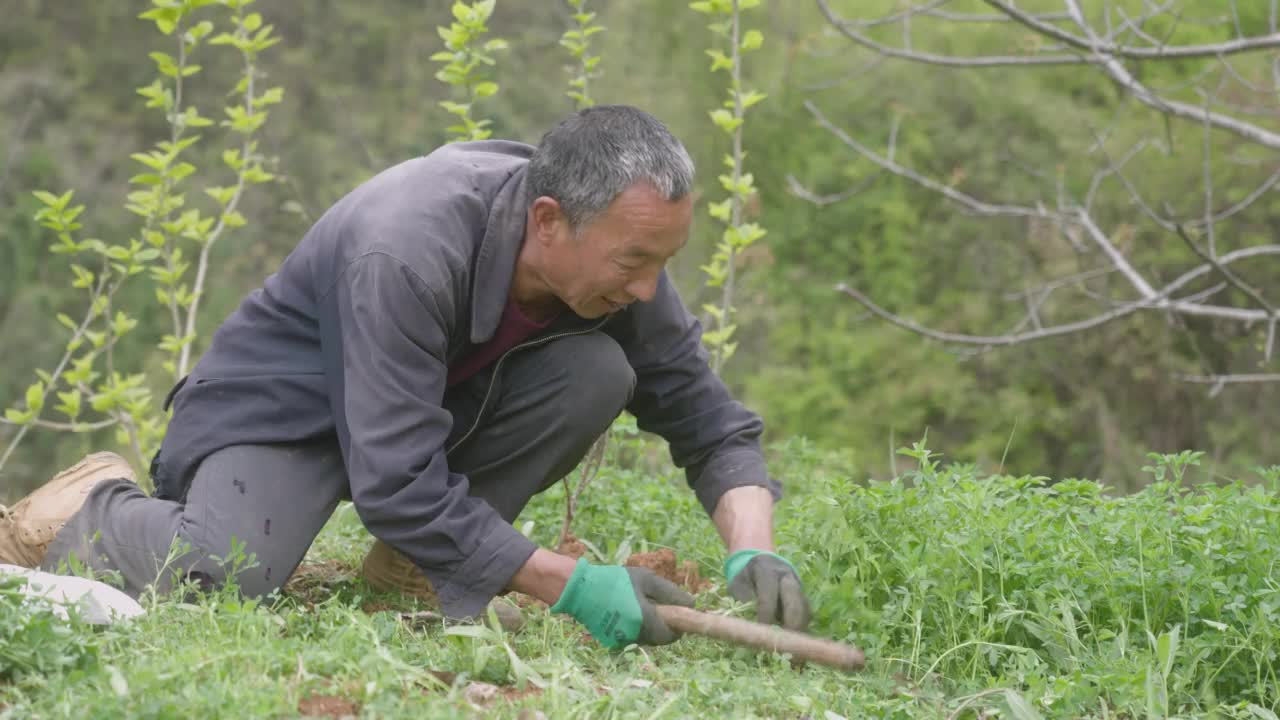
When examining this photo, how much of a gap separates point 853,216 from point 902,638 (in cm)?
1017

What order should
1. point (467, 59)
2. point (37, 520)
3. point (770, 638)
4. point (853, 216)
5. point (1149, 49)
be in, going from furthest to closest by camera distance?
point (853, 216) < point (467, 59) < point (1149, 49) < point (37, 520) < point (770, 638)

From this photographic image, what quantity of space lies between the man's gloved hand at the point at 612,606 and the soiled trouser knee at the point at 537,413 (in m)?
0.64

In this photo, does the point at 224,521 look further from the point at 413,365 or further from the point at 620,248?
the point at 620,248

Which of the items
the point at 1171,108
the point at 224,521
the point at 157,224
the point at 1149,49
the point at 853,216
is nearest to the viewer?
the point at 224,521

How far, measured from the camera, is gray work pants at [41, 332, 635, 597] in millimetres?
3316

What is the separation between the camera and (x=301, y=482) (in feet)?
11.3

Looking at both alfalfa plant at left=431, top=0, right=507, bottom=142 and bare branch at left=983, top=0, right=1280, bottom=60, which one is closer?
bare branch at left=983, top=0, right=1280, bottom=60

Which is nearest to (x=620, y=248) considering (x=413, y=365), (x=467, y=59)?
(x=413, y=365)

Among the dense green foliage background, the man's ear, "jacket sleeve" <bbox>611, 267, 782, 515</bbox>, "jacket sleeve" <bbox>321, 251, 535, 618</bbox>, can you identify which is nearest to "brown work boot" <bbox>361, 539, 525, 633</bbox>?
"jacket sleeve" <bbox>321, 251, 535, 618</bbox>

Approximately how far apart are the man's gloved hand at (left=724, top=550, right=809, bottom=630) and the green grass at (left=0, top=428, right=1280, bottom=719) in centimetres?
6

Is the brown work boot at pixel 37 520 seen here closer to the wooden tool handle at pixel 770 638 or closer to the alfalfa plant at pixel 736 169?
the wooden tool handle at pixel 770 638

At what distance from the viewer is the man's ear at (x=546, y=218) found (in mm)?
3172

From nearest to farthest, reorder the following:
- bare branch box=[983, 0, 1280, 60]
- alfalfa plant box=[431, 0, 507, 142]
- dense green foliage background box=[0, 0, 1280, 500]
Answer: bare branch box=[983, 0, 1280, 60]
alfalfa plant box=[431, 0, 507, 142]
dense green foliage background box=[0, 0, 1280, 500]

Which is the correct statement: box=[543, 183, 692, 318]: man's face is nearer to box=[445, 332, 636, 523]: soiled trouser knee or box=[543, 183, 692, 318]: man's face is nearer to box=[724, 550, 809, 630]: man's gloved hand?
box=[445, 332, 636, 523]: soiled trouser knee
